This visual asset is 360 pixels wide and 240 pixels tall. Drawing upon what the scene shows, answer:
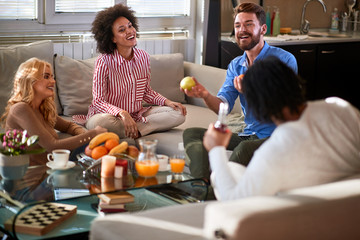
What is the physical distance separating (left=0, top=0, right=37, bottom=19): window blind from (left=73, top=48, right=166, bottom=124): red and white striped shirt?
0.85m

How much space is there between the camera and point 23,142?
8.18ft

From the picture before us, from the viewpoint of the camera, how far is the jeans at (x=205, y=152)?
9.69 feet

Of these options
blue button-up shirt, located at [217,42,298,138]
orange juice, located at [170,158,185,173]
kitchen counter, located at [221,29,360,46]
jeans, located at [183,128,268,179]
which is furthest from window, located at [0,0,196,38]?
orange juice, located at [170,158,185,173]

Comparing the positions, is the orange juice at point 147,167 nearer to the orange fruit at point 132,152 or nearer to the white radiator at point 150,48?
the orange fruit at point 132,152

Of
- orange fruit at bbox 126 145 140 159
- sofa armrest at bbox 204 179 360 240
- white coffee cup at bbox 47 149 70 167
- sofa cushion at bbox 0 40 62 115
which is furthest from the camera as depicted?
sofa cushion at bbox 0 40 62 115

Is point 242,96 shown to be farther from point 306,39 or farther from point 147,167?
point 306,39

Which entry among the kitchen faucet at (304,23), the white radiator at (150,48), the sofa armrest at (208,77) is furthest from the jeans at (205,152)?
the kitchen faucet at (304,23)

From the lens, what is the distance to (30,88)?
2.91m

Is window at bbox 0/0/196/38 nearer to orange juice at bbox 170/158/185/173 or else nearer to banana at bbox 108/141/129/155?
banana at bbox 108/141/129/155

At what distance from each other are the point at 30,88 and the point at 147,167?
809mm

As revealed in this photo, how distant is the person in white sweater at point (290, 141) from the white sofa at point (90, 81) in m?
1.42

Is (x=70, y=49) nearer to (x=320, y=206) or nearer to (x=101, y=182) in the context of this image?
(x=101, y=182)

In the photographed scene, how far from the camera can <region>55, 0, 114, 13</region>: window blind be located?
4251 millimetres

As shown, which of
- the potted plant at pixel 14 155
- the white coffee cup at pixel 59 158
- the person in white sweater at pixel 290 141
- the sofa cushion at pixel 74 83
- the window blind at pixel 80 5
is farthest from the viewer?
the window blind at pixel 80 5
